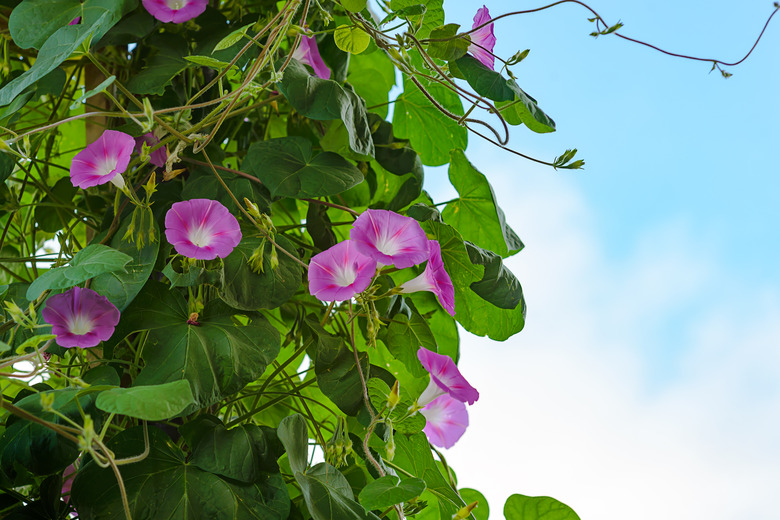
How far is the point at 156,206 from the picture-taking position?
0.71 m

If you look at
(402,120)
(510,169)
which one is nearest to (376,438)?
(402,120)

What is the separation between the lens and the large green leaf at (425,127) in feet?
2.99

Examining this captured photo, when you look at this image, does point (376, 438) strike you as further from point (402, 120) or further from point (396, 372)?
point (402, 120)

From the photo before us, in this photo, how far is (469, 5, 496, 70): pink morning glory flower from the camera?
0.72m

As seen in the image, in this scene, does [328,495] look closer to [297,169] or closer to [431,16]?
[297,169]

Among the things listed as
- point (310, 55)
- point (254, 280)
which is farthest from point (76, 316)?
point (310, 55)

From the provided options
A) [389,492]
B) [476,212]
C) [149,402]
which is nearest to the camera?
[149,402]

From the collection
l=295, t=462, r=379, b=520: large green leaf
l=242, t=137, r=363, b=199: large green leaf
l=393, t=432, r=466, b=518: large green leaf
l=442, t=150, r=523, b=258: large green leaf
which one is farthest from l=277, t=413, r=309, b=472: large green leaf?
l=442, t=150, r=523, b=258: large green leaf

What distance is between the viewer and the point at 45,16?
2.22 feet

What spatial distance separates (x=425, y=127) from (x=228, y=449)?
1.64 feet

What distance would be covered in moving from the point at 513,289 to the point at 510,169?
0.37 metres

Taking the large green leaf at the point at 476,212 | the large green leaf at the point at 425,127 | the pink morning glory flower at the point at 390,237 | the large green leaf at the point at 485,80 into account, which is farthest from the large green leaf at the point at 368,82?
the pink morning glory flower at the point at 390,237

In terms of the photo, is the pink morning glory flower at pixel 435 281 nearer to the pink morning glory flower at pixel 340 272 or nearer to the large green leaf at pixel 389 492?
the pink morning glory flower at pixel 340 272

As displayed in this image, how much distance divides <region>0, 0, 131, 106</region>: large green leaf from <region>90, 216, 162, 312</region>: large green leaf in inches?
6.1
